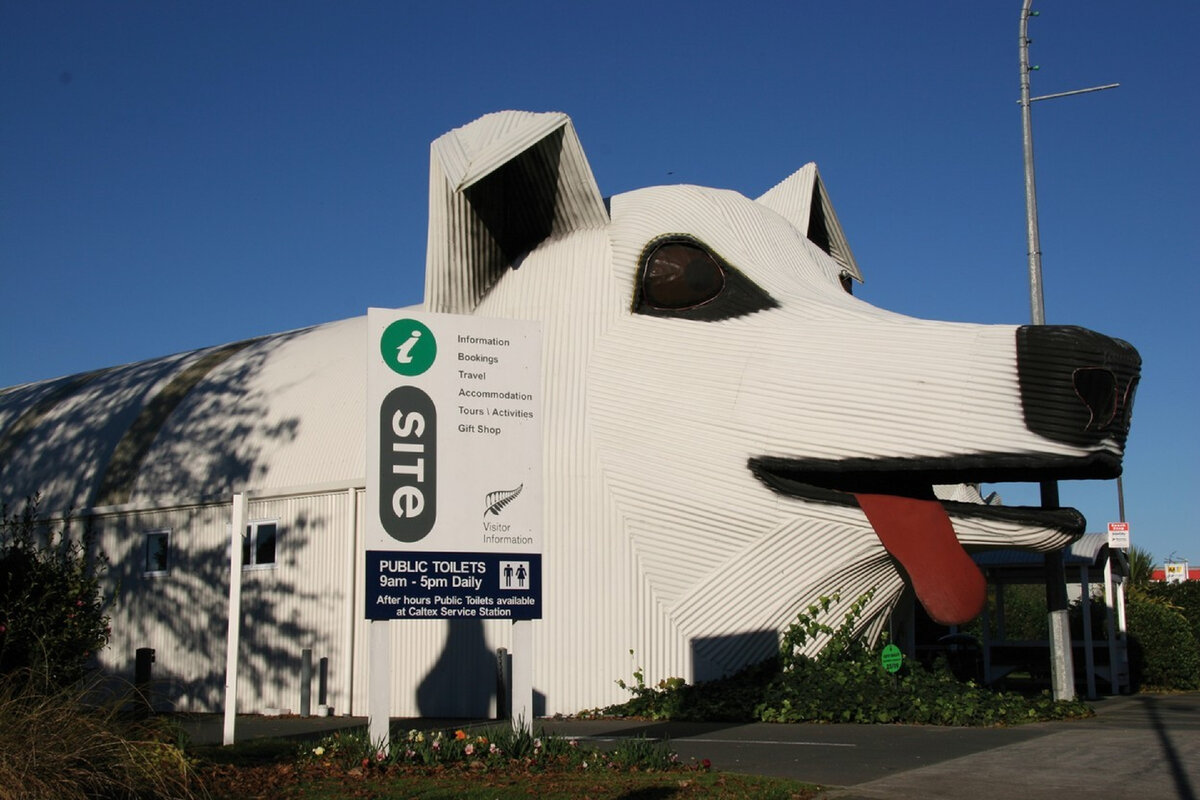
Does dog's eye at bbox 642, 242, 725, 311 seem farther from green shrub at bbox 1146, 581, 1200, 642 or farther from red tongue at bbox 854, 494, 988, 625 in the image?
green shrub at bbox 1146, 581, 1200, 642

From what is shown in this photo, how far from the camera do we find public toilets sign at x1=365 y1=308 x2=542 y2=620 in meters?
9.30

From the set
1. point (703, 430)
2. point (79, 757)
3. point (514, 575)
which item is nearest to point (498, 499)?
point (514, 575)

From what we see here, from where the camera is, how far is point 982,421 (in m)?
11.2

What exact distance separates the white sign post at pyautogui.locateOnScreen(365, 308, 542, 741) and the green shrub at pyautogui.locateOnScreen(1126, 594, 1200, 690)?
15.6 metres

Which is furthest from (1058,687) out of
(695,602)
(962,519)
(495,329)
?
(495,329)

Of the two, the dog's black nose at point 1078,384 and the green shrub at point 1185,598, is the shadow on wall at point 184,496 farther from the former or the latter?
the green shrub at point 1185,598

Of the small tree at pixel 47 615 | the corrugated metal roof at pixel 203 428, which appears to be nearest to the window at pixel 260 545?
the corrugated metal roof at pixel 203 428

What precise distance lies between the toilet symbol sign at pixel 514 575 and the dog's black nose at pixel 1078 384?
4565 mm

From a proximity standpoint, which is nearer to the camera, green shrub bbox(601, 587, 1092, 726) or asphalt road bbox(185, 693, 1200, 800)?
asphalt road bbox(185, 693, 1200, 800)

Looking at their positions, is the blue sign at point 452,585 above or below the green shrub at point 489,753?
above

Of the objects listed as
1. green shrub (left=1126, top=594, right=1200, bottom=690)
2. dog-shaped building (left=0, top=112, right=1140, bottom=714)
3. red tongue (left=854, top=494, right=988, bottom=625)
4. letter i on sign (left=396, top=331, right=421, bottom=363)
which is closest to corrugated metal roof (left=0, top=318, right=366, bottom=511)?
dog-shaped building (left=0, top=112, right=1140, bottom=714)

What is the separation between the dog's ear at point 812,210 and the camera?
15.6m

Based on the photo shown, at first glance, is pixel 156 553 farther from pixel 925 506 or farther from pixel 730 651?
pixel 925 506

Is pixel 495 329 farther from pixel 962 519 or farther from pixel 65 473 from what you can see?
pixel 65 473
